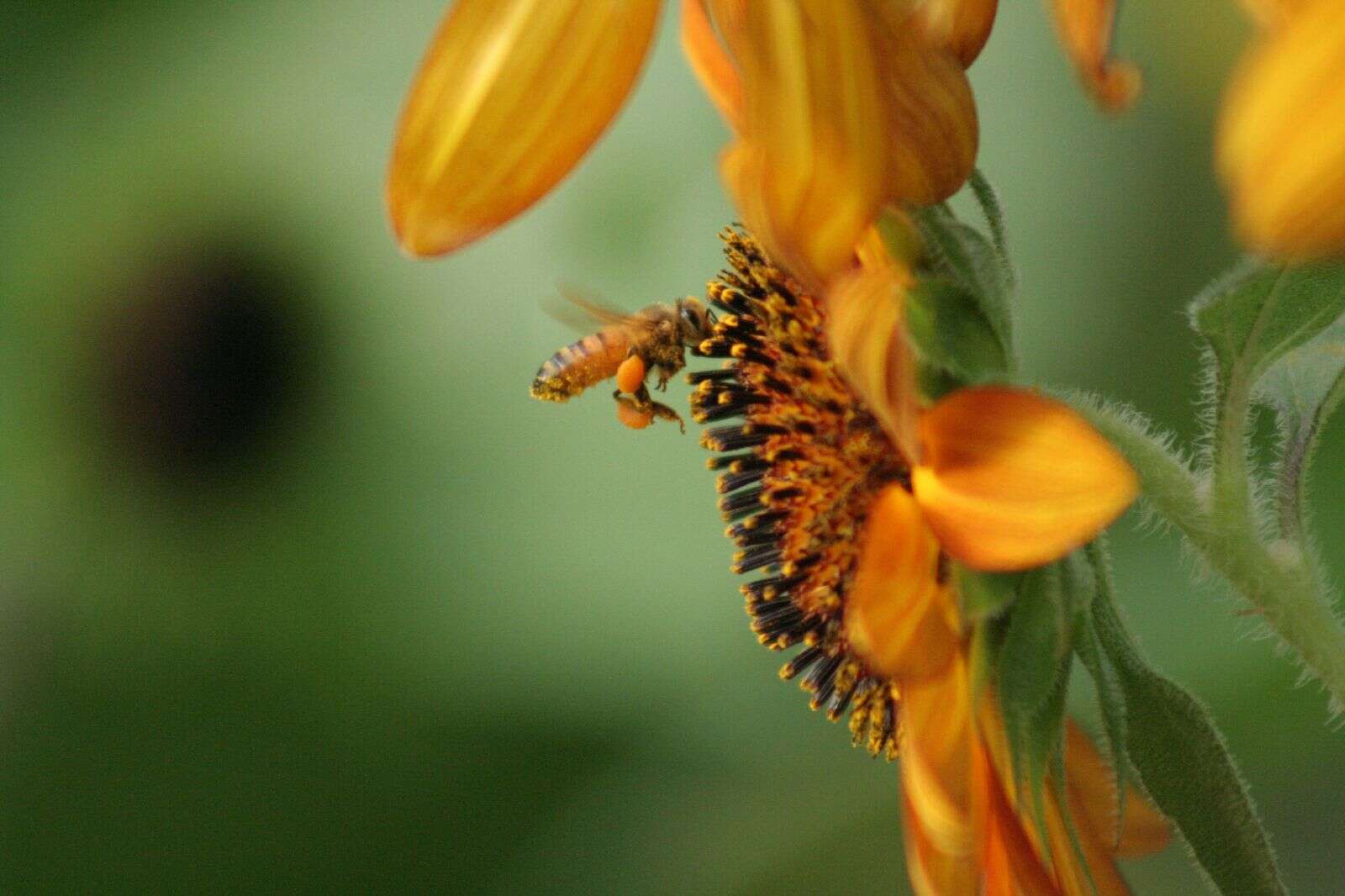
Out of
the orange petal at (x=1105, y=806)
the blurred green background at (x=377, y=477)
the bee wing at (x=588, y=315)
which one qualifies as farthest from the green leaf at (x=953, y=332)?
the blurred green background at (x=377, y=477)

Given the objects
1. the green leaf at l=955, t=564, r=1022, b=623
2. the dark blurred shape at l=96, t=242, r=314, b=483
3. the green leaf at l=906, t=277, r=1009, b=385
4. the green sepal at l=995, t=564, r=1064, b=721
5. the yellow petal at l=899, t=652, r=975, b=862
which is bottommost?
the yellow petal at l=899, t=652, r=975, b=862

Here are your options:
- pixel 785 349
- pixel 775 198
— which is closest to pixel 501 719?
pixel 785 349

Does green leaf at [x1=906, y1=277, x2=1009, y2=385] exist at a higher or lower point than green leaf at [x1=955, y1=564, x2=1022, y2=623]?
higher

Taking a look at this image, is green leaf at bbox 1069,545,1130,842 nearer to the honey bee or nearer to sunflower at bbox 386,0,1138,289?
sunflower at bbox 386,0,1138,289

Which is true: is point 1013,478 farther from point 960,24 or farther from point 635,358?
point 635,358

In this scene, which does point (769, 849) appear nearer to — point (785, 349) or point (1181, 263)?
point (1181, 263)

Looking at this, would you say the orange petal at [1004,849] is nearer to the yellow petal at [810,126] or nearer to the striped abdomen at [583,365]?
the yellow petal at [810,126]

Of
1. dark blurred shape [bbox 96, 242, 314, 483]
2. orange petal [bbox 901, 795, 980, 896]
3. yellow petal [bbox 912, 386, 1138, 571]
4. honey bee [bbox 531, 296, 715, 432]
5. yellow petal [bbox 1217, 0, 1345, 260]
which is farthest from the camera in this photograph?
dark blurred shape [bbox 96, 242, 314, 483]

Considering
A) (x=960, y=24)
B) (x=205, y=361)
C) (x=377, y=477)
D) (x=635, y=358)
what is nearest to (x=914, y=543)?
(x=960, y=24)

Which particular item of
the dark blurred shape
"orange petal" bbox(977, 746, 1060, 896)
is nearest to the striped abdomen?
"orange petal" bbox(977, 746, 1060, 896)
